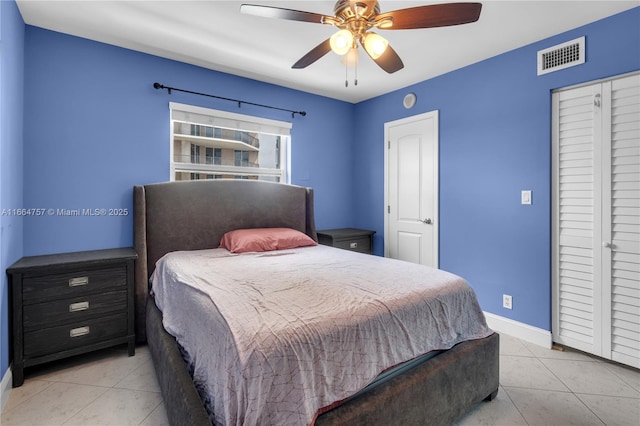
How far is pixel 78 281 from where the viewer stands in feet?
7.26

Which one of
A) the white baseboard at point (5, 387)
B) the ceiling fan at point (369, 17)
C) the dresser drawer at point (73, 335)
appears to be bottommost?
the white baseboard at point (5, 387)

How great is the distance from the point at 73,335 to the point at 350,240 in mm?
2721

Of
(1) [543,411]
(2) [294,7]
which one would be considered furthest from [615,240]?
(2) [294,7]

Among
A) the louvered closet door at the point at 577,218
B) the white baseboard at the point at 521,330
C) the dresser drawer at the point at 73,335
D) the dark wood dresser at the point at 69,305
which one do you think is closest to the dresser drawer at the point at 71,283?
the dark wood dresser at the point at 69,305

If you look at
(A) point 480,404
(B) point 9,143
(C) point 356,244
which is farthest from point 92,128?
(A) point 480,404

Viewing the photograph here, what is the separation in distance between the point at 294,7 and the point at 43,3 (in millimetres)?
1731

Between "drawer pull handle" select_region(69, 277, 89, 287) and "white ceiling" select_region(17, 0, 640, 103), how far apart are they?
1.93m

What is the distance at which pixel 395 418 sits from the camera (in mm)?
1305

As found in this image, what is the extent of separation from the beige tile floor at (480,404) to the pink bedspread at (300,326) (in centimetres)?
50

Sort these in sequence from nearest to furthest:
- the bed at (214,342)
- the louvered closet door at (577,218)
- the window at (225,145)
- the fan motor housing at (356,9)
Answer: the bed at (214,342) < the fan motor housing at (356,9) < the louvered closet door at (577,218) < the window at (225,145)

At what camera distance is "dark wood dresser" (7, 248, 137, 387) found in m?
2.01

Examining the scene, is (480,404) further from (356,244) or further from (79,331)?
(79,331)

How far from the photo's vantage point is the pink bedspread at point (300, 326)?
40.6 inches

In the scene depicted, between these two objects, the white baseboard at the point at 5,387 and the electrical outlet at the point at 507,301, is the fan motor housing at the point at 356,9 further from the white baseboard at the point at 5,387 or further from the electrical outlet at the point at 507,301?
the white baseboard at the point at 5,387
